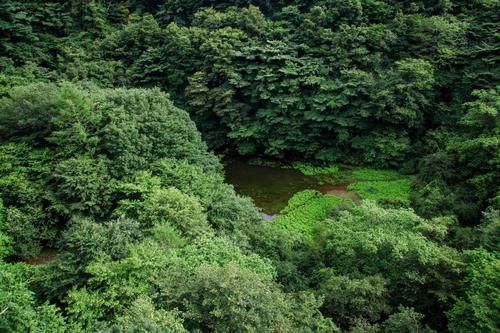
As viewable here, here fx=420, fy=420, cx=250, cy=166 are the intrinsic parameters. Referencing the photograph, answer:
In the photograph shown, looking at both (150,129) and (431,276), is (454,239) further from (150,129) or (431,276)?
(150,129)

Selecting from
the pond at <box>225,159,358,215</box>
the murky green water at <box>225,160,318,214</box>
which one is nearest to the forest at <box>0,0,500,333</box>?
the pond at <box>225,159,358,215</box>

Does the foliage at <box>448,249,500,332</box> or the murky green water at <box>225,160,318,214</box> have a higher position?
the foliage at <box>448,249,500,332</box>

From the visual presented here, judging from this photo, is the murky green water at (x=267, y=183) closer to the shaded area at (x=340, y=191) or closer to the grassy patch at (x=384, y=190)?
the shaded area at (x=340, y=191)

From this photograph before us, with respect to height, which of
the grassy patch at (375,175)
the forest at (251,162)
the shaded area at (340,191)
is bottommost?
the shaded area at (340,191)

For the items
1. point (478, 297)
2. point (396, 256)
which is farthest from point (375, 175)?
point (478, 297)

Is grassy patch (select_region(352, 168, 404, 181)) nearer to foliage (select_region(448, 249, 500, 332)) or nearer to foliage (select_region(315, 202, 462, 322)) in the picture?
foliage (select_region(315, 202, 462, 322))

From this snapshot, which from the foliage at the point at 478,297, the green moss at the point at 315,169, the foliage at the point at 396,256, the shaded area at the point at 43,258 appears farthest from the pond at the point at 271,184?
the foliage at the point at 478,297

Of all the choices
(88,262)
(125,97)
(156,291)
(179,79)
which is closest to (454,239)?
(156,291)

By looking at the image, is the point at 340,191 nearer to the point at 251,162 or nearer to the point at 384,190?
the point at 384,190
